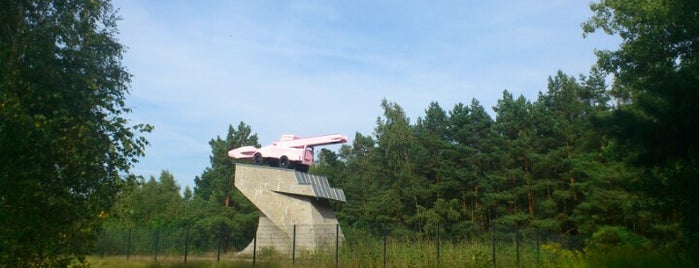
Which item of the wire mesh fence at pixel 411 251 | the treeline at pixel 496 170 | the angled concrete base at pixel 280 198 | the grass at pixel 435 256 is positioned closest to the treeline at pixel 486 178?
the treeline at pixel 496 170

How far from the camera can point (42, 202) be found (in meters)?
7.13

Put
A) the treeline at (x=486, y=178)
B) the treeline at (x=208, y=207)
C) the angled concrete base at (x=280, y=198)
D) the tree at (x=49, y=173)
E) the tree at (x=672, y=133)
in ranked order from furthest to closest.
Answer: the treeline at (x=208, y=207)
the treeline at (x=486, y=178)
the angled concrete base at (x=280, y=198)
the tree at (x=672, y=133)
the tree at (x=49, y=173)

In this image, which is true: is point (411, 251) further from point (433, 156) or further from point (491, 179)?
point (433, 156)

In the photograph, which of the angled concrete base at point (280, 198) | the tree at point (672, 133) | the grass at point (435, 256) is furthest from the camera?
Result: the angled concrete base at point (280, 198)

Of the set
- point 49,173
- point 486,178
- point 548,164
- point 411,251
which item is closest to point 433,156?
point 486,178

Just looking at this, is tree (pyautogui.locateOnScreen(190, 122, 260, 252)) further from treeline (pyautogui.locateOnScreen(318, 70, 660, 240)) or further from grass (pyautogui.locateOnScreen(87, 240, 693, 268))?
grass (pyautogui.locateOnScreen(87, 240, 693, 268))

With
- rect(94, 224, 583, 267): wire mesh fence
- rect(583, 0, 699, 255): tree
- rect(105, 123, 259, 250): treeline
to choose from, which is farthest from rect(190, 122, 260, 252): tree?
rect(583, 0, 699, 255): tree

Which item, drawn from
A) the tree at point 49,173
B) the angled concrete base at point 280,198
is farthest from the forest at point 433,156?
the angled concrete base at point 280,198

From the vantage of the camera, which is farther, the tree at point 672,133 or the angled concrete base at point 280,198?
the angled concrete base at point 280,198

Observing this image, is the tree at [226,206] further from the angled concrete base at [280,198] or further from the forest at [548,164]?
the angled concrete base at [280,198]

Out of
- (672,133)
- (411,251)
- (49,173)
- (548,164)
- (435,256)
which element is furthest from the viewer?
(548,164)

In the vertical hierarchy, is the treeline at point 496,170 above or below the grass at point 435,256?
above

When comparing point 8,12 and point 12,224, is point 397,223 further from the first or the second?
point 12,224

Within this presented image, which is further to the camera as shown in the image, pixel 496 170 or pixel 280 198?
pixel 496 170
